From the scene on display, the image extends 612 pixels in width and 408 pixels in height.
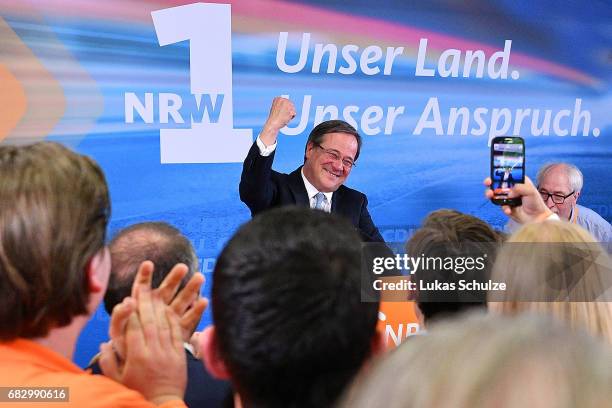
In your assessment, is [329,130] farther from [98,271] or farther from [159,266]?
[98,271]

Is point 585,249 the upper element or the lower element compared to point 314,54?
lower

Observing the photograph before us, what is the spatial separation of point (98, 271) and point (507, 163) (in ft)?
5.87

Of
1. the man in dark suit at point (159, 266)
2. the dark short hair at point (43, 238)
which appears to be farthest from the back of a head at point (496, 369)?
the man in dark suit at point (159, 266)

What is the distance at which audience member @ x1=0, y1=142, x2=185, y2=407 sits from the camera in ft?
3.58

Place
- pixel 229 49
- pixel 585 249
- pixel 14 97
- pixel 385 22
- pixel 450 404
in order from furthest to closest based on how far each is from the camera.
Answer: pixel 385 22, pixel 229 49, pixel 14 97, pixel 585 249, pixel 450 404

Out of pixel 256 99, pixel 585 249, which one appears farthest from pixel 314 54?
pixel 585 249

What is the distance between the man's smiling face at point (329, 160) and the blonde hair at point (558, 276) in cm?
239

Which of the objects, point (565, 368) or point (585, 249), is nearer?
point (565, 368)

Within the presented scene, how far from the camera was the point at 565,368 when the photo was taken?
1.59 ft

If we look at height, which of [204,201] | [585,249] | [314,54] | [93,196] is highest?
[314,54]

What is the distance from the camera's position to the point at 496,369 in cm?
49

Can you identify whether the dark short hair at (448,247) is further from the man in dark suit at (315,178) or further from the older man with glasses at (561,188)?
the older man with glasses at (561,188)

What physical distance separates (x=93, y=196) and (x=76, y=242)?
86 millimetres

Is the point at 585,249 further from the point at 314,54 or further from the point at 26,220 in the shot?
the point at 314,54
